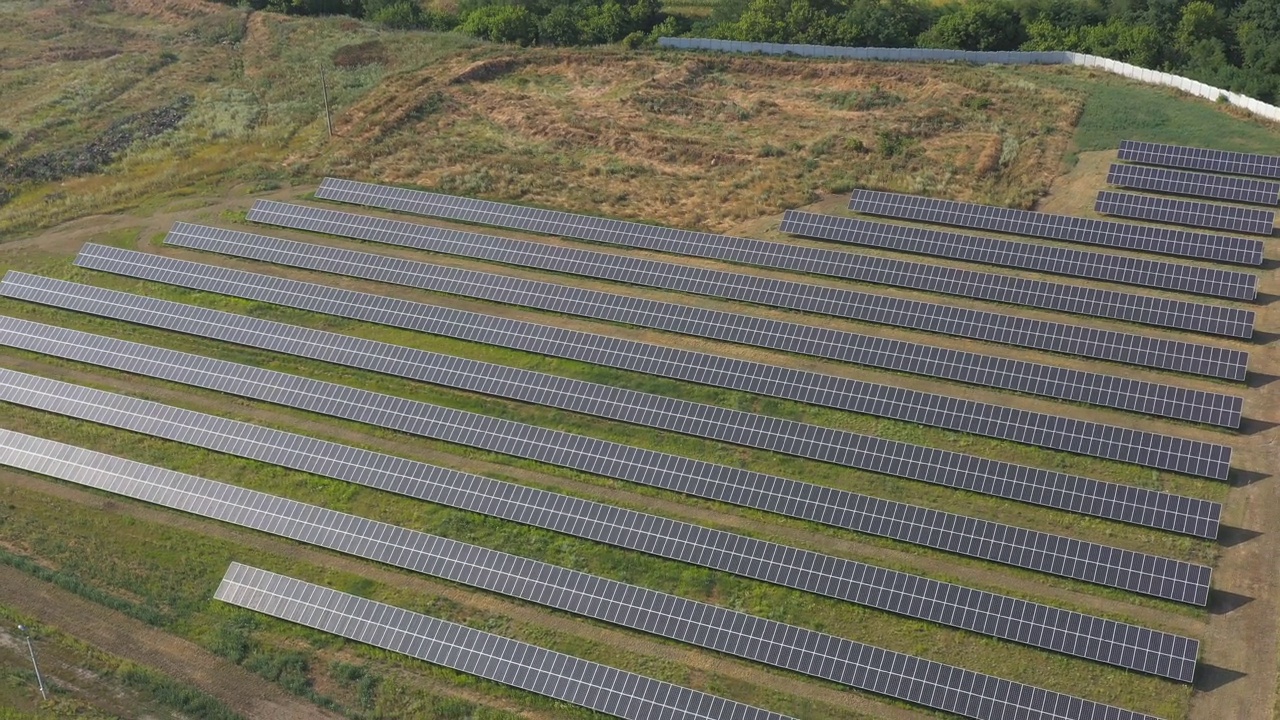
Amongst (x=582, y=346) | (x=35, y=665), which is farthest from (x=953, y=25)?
(x=35, y=665)

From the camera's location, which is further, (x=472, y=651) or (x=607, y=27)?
(x=607, y=27)

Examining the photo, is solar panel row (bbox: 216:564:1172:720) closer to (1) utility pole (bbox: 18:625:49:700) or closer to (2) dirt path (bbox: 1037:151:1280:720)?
(2) dirt path (bbox: 1037:151:1280:720)

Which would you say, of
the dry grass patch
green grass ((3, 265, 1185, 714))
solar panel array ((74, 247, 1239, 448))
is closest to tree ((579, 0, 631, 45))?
the dry grass patch

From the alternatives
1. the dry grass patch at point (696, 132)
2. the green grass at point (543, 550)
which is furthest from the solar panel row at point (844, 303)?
the green grass at point (543, 550)

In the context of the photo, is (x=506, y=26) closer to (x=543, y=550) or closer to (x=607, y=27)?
(x=607, y=27)

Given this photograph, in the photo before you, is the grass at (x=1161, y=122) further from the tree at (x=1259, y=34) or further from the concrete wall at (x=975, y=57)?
the tree at (x=1259, y=34)

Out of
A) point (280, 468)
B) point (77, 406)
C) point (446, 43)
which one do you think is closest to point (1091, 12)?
point (446, 43)
